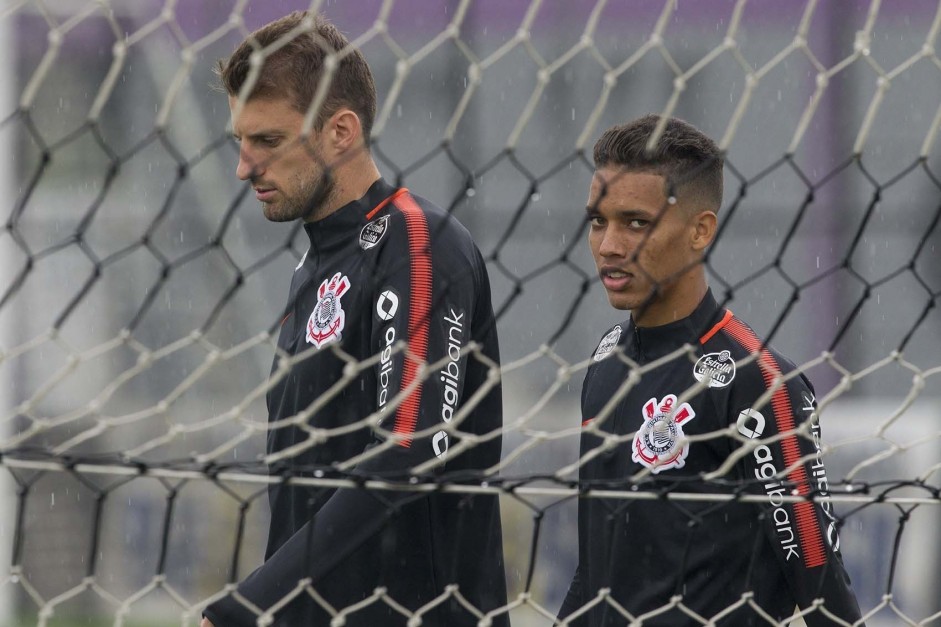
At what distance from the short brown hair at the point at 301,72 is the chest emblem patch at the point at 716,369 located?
0.77 m

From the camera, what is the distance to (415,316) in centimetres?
235

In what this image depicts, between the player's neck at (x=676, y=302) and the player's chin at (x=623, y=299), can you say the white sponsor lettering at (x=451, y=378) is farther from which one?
the player's neck at (x=676, y=302)

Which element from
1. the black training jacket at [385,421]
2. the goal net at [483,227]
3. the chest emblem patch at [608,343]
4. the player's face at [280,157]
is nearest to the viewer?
the black training jacket at [385,421]

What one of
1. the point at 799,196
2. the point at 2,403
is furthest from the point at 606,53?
the point at 2,403

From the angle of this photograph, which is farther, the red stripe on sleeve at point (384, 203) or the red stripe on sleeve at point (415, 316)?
the red stripe on sleeve at point (384, 203)

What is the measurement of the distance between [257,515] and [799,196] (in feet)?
10.9

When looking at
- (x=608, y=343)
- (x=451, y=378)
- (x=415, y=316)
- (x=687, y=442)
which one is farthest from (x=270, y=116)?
(x=687, y=442)

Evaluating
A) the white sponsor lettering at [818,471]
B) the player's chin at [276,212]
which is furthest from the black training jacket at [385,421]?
the white sponsor lettering at [818,471]

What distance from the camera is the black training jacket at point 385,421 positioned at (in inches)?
89.0

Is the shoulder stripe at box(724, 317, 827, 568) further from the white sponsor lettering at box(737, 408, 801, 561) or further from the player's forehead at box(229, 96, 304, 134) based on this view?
the player's forehead at box(229, 96, 304, 134)

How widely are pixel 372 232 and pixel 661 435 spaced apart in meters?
0.64

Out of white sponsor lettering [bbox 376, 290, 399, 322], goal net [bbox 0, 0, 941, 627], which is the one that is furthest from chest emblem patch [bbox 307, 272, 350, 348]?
goal net [bbox 0, 0, 941, 627]

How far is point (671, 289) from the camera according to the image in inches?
104

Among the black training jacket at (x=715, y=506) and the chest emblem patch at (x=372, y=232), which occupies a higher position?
the chest emblem patch at (x=372, y=232)
